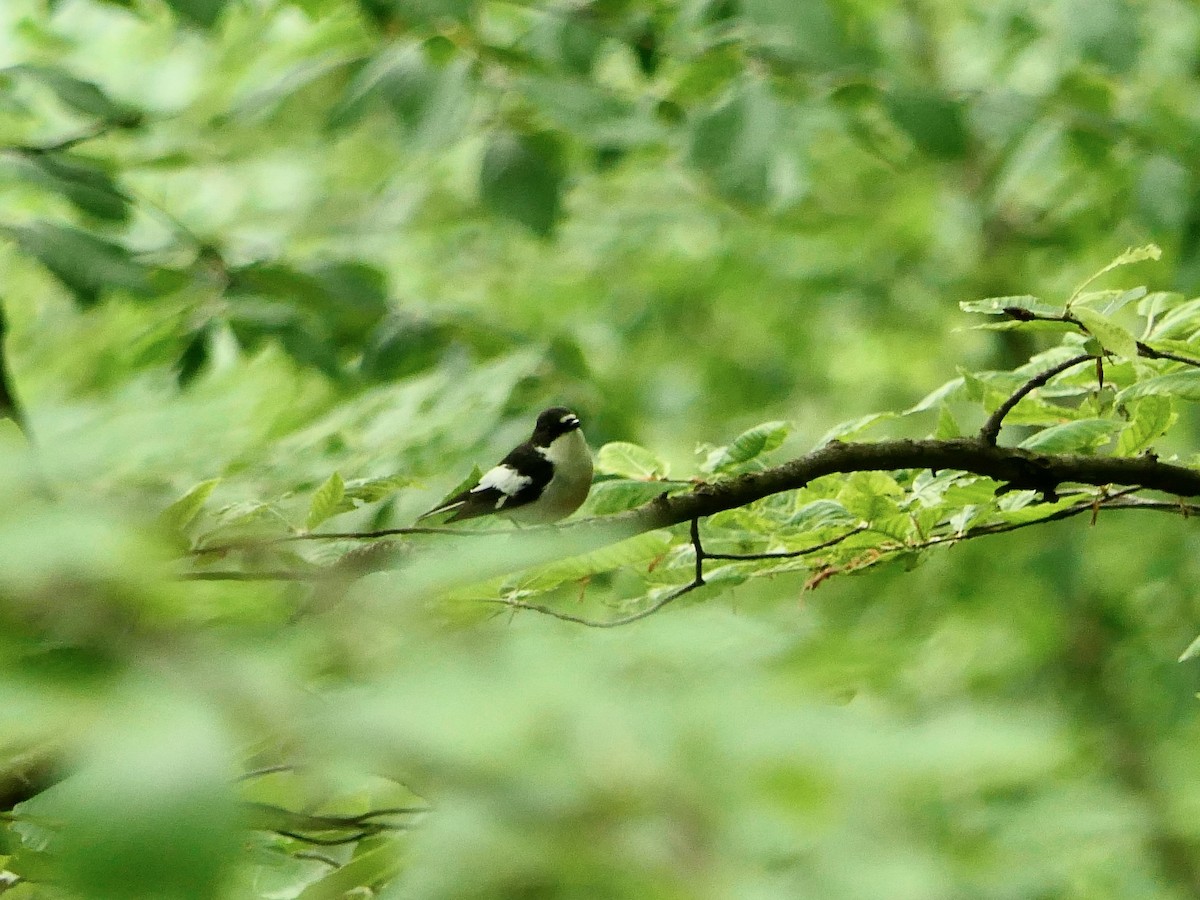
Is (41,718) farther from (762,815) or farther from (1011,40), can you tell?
(1011,40)

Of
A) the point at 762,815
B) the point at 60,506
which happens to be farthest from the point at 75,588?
the point at 762,815

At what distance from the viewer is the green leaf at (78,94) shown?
186 centimetres

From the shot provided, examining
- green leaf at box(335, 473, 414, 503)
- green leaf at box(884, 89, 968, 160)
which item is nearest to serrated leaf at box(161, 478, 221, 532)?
green leaf at box(335, 473, 414, 503)

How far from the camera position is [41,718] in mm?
365

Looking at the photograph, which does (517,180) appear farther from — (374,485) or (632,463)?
(374,485)

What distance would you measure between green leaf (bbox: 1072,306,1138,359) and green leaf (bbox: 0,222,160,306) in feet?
4.51

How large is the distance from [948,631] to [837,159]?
6.36ft

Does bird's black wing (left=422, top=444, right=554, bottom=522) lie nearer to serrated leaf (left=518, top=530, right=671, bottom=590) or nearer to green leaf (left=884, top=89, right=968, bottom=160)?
serrated leaf (left=518, top=530, right=671, bottom=590)

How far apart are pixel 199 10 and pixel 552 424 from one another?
2.78ft

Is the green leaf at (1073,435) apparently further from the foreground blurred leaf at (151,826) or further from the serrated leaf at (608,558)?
the foreground blurred leaf at (151,826)

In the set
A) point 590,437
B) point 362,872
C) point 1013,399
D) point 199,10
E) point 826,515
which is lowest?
point 590,437

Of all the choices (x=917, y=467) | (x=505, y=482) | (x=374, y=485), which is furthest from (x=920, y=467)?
(x=505, y=482)

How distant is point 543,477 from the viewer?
78.7 inches

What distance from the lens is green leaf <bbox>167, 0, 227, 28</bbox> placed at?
185cm
